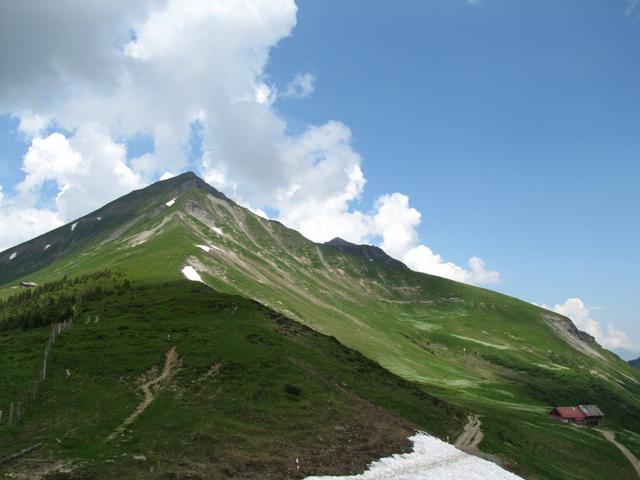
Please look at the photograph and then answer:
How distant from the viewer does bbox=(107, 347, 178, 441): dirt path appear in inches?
1601

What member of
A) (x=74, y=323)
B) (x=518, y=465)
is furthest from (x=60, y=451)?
(x=74, y=323)

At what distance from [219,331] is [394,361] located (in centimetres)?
8282

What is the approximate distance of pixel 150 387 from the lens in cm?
5288

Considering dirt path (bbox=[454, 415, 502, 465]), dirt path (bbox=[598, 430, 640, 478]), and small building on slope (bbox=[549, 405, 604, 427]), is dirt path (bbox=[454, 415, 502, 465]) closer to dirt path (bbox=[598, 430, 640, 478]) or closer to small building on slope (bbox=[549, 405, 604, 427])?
dirt path (bbox=[598, 430, 640, 478])

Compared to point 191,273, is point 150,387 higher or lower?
lower

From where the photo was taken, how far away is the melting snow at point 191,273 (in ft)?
452

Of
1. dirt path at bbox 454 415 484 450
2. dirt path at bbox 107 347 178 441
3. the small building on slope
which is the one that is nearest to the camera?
dirt path at bbox 107 347 178 441

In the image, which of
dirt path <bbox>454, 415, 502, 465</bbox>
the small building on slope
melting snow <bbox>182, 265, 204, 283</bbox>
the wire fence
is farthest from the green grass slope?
the small building on slope

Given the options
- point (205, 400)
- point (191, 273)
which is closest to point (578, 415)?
point (205, 400)

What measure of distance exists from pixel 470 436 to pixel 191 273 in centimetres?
9967

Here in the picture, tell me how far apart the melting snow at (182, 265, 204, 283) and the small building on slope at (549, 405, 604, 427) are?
324 feet

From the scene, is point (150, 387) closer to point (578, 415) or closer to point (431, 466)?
point (431, 466)

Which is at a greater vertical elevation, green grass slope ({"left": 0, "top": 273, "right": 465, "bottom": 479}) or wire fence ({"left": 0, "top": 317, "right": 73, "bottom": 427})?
green grass slope ({"left": 0, "top": 273, "right": 465, "bottom": 479})

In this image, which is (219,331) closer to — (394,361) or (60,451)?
(60,451)
